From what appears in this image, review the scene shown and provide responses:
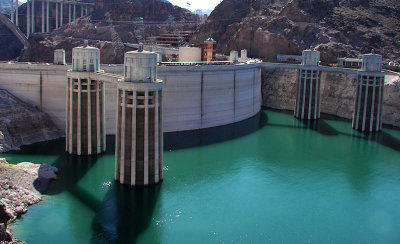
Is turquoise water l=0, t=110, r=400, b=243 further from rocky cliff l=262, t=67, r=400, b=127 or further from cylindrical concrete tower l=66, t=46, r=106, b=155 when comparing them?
rocky cliff l=262, t=67, r=400, b=127

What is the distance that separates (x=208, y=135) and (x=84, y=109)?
14.9m

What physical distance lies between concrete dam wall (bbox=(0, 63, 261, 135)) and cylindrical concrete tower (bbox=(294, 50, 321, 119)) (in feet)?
22.5

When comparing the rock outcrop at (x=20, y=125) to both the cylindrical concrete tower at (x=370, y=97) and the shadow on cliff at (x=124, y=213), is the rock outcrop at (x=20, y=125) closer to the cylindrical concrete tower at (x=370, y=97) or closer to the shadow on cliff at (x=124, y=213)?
the shadow on cliff at (x=124, y=213)

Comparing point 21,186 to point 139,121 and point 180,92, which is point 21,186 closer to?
point 139,121

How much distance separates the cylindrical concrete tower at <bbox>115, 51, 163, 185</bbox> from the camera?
30.6 m

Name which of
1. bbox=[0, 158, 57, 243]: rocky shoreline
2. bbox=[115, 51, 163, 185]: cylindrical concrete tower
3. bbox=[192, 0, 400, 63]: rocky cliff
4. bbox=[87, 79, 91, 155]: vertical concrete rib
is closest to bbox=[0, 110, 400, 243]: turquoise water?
bbox=[0, 158, 57, 243]: rocky shoreline

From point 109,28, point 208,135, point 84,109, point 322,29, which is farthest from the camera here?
point 109,28

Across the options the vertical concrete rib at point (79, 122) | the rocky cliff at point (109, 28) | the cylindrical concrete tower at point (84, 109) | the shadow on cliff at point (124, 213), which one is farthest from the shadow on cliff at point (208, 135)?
the rocky cliff at point (109, 28)

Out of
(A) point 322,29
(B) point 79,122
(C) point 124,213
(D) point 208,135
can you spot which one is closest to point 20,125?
(B) point 79,122

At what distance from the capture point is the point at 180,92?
161 ft

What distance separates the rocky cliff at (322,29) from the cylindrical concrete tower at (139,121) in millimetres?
49023

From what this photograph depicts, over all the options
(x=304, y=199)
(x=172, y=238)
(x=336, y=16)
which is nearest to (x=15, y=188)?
(x=172, y=238)

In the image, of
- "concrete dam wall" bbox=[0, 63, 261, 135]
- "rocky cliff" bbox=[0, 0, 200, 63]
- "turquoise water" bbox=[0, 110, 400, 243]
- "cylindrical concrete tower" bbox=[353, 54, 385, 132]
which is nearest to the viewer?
"turquoise water" bbox=[0, 110, 400, 243]

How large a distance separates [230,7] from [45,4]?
172ft
